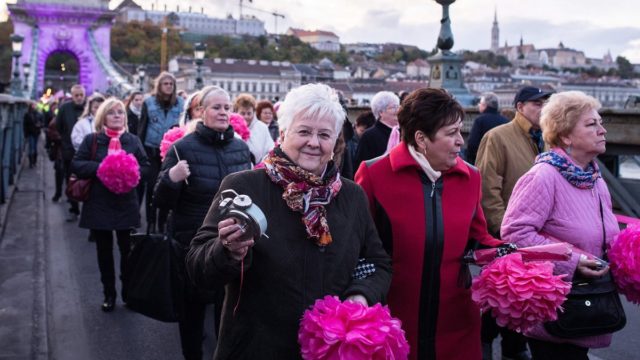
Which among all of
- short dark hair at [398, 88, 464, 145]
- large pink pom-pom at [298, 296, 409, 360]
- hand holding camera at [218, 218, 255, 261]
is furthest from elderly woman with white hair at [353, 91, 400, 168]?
hand holding camera at [218, 218, 255, 261]

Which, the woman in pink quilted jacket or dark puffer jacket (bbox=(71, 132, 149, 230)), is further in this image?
dark puffer jacket (bbox=(71, 132, 149, 230))

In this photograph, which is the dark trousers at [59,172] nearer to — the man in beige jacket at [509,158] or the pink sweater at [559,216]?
the man in beige jacket at [509,158]

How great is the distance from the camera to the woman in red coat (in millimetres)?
3525

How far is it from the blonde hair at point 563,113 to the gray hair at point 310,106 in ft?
4.87

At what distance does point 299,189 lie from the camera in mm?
2854

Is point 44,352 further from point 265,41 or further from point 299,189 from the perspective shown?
point 265,41

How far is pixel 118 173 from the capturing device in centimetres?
666

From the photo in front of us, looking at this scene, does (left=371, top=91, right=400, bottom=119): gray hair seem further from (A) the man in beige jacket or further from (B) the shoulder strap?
(B) the shoulder strap

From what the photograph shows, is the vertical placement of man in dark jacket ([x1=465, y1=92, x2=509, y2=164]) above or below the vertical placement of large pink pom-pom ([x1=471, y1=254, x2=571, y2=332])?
above

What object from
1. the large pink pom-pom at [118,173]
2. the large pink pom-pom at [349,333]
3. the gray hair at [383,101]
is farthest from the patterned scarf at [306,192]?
the gray hair at [383,101]

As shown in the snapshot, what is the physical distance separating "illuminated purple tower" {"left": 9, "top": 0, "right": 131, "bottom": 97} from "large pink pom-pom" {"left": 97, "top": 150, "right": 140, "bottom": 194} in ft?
226

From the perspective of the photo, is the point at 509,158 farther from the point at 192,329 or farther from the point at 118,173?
the point at 118,173

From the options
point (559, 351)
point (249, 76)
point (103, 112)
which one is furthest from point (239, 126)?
point (249, 76)

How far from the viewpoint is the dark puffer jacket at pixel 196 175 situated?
5.07 m
